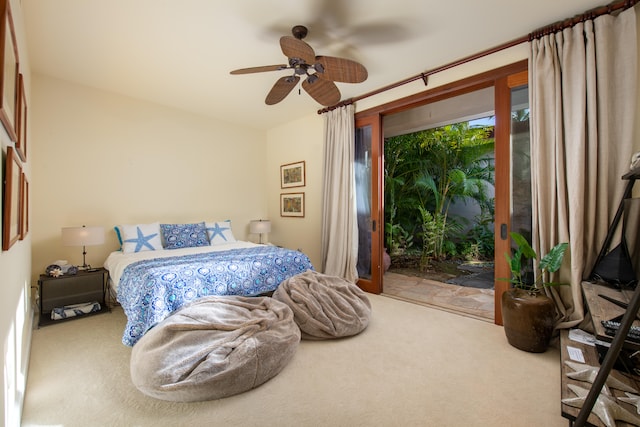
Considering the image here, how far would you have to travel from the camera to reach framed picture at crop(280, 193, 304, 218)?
4.59 metres

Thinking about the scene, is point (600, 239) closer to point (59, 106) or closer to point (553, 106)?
point (553, 106)

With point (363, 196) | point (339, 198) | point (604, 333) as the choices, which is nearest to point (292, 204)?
point (339, 198)

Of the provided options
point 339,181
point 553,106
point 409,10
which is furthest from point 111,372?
point 553,106

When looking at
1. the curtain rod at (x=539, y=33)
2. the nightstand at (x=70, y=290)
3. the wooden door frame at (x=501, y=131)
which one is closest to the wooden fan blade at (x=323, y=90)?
the curtain rod at (x=539, y=33)

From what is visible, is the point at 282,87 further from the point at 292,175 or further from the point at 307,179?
the point at 292,175

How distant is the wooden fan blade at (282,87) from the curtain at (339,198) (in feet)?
4.10

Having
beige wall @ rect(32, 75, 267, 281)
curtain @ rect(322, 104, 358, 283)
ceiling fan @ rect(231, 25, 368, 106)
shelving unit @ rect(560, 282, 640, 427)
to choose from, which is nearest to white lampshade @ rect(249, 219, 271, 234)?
beige wall @ rect(32, 75, 267, 281)

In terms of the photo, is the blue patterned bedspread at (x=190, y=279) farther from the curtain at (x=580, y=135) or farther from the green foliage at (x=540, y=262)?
the curtain at (x=580, y=135)

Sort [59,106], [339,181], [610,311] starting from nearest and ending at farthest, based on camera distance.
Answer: [610,311] < [59,106] < [339,181]

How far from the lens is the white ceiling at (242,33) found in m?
2.07

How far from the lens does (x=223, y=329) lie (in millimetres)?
1932

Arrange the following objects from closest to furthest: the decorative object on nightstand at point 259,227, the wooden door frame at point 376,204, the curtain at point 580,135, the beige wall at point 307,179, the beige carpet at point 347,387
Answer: the beige carpet at point 347,387 → the curtain at point 580,135 → the wooden door frame at point 376,204 → the beige wall at point 307,179 → the decorative object on nightstand at point 259,227

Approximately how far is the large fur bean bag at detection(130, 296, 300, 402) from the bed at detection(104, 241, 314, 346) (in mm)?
145

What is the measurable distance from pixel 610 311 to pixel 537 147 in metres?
1.38
